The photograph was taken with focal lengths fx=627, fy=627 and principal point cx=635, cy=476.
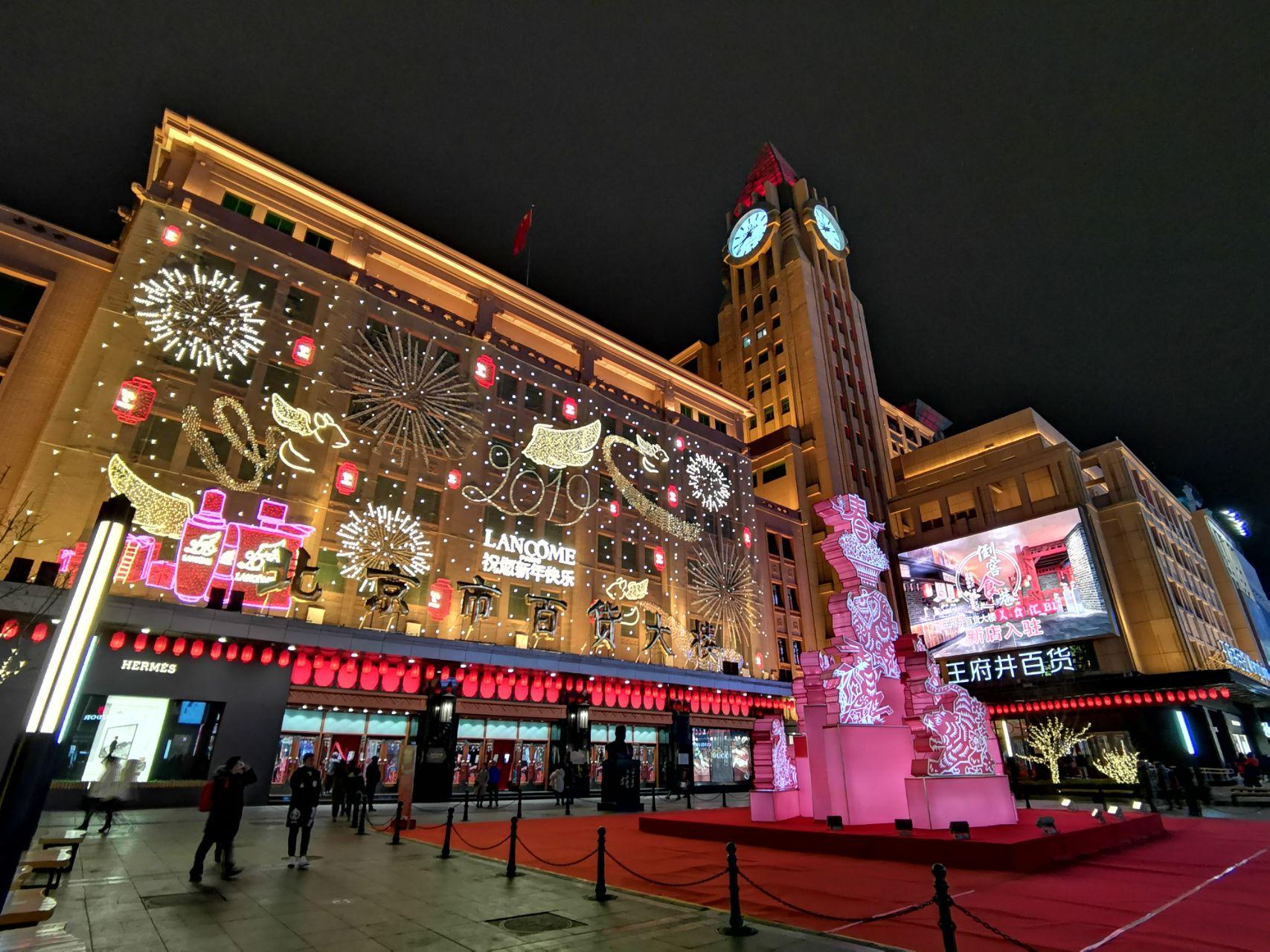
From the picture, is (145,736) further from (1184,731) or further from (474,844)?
(1184,731)

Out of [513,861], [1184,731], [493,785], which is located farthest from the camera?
[1184,731]

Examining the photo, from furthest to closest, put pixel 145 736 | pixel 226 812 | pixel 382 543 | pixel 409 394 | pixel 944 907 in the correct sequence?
1. pixel 409 394
2. pixel 382 543
3. pixel 145 736
4. pixel 226 812
5. pixel 944 907

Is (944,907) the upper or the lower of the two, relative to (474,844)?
upper

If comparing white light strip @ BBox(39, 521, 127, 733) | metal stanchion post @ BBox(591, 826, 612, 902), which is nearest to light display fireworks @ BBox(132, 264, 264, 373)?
white light strip @ BBox(39, 521, 127, 733)

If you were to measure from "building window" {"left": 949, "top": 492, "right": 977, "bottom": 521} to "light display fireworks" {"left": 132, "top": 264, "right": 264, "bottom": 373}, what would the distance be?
51.5 metres

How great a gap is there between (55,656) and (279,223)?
3371 centimetres

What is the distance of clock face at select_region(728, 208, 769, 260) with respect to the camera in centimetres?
6806

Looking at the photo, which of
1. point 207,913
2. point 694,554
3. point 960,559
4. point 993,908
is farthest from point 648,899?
point 960,559

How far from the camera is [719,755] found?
122 ft

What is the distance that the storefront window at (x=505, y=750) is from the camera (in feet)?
Answer: 91.8

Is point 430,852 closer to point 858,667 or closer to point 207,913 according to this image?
point 207,913

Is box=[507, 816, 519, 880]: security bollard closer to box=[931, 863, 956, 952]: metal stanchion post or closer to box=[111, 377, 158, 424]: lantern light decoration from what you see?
box=[931, 863, 956, 952]: metal stanchion post

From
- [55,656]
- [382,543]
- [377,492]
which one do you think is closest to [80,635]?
[55,656]

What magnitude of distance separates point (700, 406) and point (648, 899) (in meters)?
44.3
